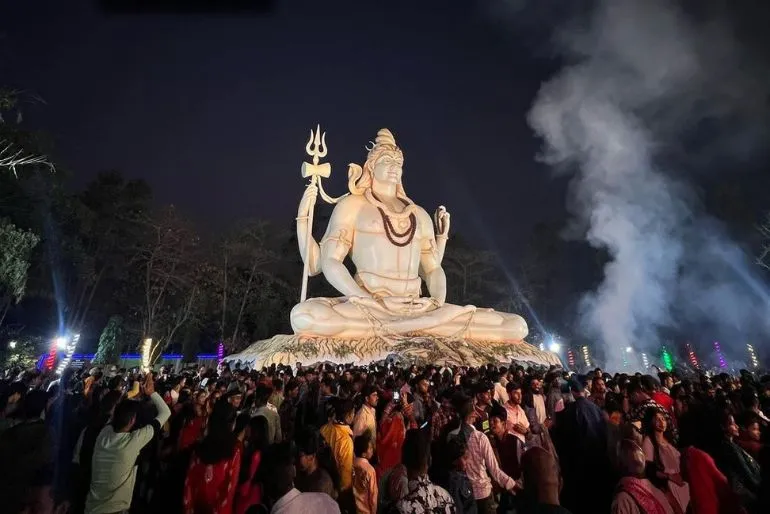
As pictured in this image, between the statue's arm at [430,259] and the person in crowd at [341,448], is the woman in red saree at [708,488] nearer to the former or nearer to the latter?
the person in crowd at [341,448]

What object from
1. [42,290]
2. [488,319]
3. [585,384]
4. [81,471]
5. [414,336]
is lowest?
[81,471]

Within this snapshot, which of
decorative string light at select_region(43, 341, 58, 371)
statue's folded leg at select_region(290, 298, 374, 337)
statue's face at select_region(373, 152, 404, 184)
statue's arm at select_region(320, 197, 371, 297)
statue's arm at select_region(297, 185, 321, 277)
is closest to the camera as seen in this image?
statue's folded leg at select_region(290, 298, 374, 337)

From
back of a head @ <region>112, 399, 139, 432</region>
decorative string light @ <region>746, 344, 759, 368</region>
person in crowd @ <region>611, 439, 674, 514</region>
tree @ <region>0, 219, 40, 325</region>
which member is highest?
decorative string light @ <region>746, 344, 759, 368</region>

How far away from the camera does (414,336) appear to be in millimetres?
14078

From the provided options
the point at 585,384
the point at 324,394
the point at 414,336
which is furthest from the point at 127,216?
the point at 585,384

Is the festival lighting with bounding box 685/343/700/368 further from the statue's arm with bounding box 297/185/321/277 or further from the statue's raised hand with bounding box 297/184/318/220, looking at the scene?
the statue's raised hand with bounding box 297/184/318/220

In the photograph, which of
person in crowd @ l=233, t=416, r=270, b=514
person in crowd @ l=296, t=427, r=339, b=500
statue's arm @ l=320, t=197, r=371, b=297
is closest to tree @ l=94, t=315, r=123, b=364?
statue's arm @ l=320, t=197, r=371, b=297

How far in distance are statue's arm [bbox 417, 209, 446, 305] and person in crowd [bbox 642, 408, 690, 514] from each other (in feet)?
44.8

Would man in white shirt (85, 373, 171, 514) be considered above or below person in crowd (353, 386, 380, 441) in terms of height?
below

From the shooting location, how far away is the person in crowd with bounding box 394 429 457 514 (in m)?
2.35

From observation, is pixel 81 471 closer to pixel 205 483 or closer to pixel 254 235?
pixel 205 483

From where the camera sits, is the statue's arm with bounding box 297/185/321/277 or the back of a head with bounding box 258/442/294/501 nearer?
the back of a head with bounding box 258/442/294/501

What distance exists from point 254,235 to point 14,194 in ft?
36.3

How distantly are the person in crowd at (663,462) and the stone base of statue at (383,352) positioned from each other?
8.85 meters
